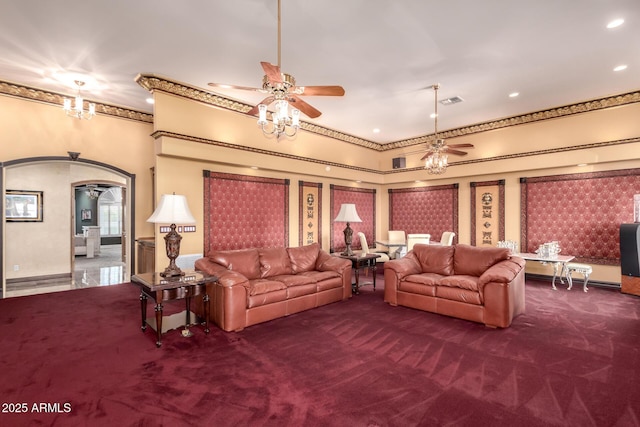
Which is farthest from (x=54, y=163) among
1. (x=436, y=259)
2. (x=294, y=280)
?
(x=436, y=259)

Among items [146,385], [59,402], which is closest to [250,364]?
[146,385]

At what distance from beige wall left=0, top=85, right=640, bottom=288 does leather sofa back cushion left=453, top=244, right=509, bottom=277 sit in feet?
9.26

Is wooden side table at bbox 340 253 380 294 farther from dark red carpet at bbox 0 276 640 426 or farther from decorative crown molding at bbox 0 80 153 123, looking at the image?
decorative crown molding at bbox 0 80 153 123

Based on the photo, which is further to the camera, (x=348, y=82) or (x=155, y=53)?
(x=348, y=82)

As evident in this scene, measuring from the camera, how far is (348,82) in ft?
16.4

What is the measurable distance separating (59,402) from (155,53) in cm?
398

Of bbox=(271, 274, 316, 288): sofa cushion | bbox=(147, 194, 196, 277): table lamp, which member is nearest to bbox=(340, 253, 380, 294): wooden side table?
bbox=(271, 274, 316, 288): sofa cushion

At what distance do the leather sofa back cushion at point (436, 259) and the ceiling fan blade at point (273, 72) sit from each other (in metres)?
3.71

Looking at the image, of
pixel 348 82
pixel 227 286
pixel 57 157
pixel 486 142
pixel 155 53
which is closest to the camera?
pixel 227 286

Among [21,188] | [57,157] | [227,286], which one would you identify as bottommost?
[227,286]

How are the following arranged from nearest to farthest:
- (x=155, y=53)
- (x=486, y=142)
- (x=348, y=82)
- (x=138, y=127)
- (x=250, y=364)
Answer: (x=250, y=364)
(x=155, y=53)
(x=348, y=82)
(x=138, y=127)
(x=486, y=142)

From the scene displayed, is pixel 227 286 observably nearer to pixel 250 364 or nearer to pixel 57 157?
pixel 250 364

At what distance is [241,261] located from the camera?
14.6 feet

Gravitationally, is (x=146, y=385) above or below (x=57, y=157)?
below
